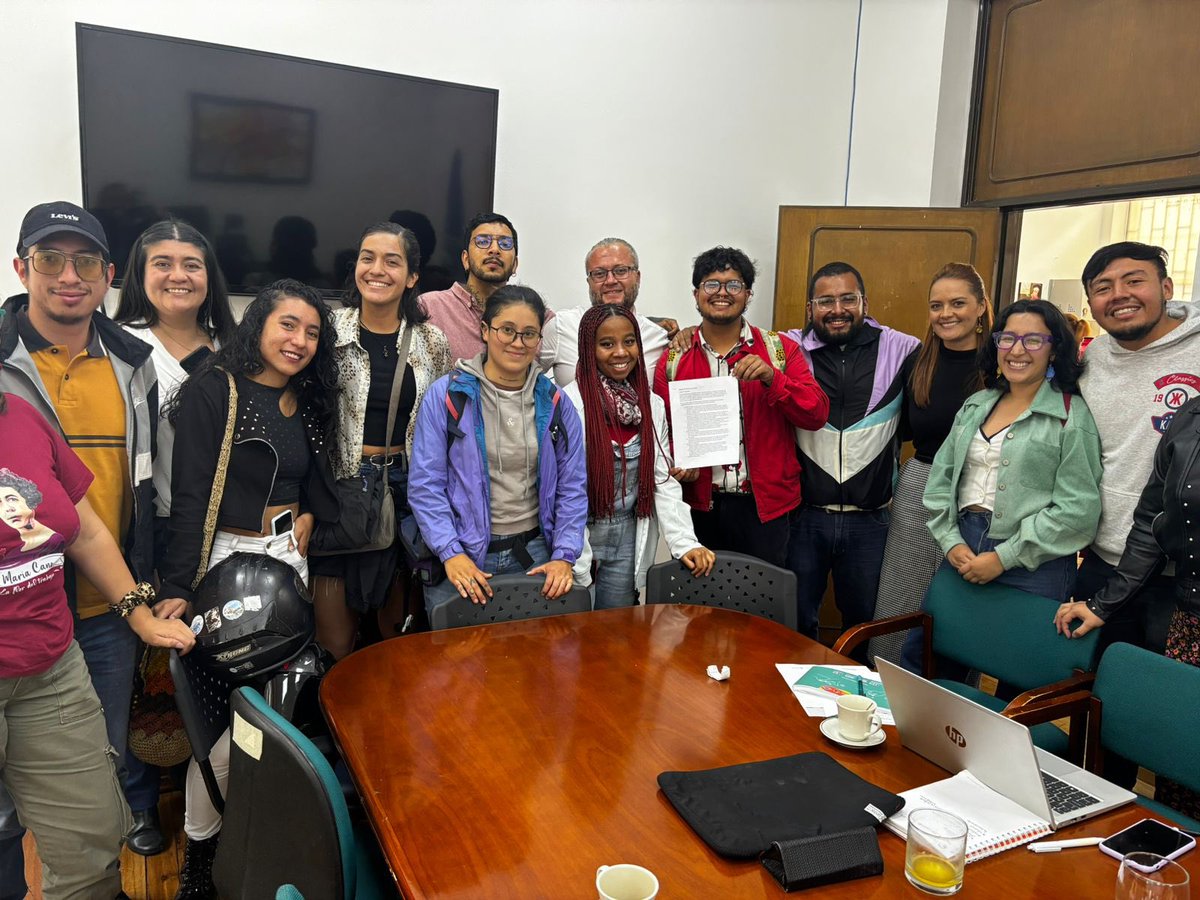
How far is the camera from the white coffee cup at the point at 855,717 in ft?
5.11

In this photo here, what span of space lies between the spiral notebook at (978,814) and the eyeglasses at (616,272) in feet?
7.60

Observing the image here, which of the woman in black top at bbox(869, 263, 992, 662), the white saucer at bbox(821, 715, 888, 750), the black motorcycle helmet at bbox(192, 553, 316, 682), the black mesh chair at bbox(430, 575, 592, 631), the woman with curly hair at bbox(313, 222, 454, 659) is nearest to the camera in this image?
the white saucer at bbox(821, 715, 888, 750)

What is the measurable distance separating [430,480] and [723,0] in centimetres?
347

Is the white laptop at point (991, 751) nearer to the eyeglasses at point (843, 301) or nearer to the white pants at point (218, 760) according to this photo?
the white pants at point (218, 760)

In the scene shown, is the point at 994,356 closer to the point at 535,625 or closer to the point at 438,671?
the point at 535,625

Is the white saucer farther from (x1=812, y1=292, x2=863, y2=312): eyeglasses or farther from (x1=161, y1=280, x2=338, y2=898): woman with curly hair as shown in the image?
(x1=812, y1=292, x2=863, y2=312): eyeglasses

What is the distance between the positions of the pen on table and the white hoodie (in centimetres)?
131

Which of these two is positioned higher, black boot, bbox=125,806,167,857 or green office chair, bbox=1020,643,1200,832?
green office chair, bbox=1020,643,1200,832

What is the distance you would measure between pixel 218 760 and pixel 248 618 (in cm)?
38

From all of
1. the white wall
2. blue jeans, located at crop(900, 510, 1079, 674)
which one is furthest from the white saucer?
the white wall

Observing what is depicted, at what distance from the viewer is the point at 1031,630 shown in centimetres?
231

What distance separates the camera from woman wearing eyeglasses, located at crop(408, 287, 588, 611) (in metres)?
2.50

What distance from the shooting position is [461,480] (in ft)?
8.27

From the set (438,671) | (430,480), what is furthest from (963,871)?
(430,480)
